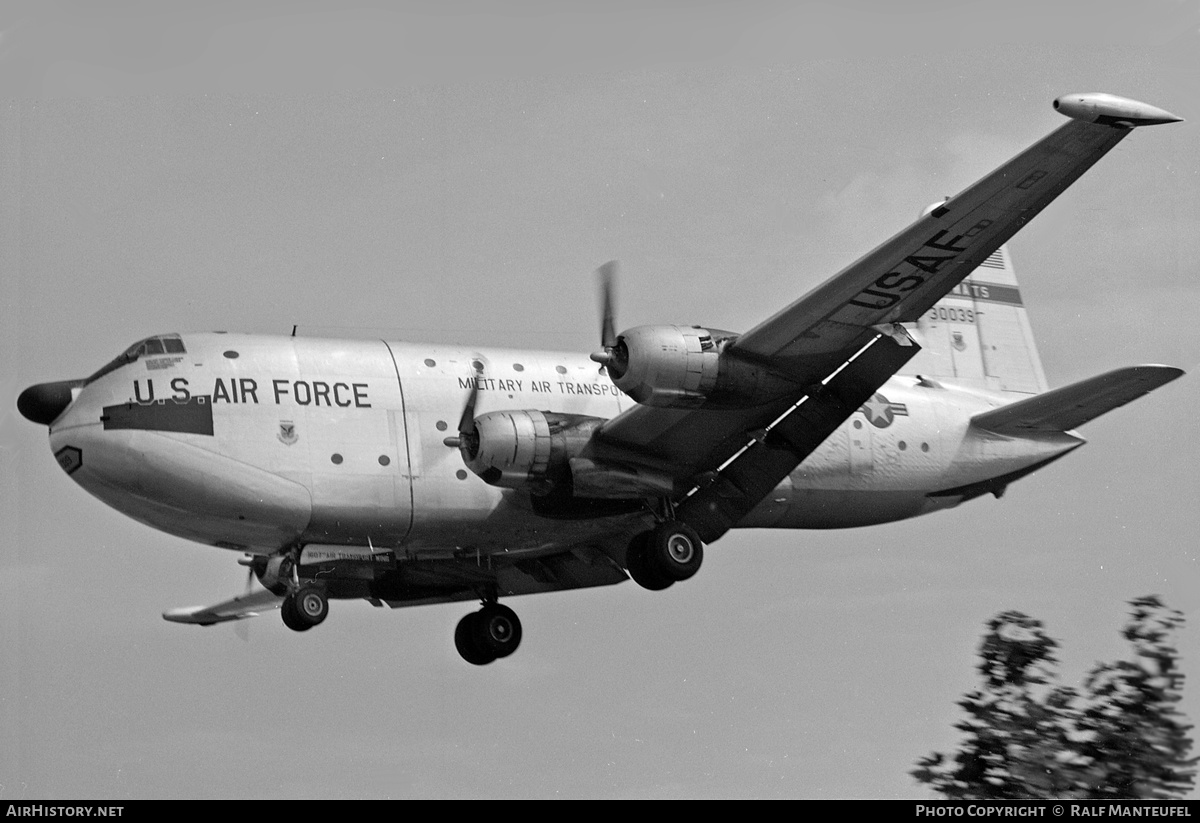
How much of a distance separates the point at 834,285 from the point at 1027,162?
2.87 m

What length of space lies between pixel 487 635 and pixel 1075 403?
962 centimetres

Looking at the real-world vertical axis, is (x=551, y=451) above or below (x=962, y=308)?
below

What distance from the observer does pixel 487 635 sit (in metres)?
25.2

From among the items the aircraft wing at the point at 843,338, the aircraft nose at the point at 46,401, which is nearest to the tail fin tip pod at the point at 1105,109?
the aircraft wing at the point at 843,338

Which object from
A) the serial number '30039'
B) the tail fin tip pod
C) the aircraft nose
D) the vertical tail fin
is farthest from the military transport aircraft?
the serial number '30039'

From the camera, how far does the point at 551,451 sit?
22.0 meters

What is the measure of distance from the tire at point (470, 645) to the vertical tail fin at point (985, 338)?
8.39 m

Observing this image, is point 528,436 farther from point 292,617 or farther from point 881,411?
point 881,411

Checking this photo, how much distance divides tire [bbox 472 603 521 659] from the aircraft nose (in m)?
7.12

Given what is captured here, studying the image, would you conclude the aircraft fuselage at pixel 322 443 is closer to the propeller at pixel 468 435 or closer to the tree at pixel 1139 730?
the propeller at pixel 468 435

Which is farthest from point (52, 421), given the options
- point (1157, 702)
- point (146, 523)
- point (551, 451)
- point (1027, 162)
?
point (1157, 702)

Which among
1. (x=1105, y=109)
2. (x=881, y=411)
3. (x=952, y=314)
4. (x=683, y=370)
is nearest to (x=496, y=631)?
(x=683, y=370)

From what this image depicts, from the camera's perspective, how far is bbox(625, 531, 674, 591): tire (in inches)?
886
